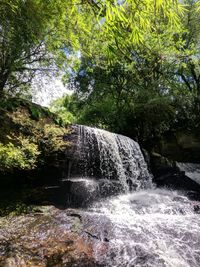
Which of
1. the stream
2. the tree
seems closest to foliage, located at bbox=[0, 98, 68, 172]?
the stream

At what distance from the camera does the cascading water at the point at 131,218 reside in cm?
361

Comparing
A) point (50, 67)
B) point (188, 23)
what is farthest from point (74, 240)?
point (188, 23)

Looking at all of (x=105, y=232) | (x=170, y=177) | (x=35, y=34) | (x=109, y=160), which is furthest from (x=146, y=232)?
(x=35, y=34)

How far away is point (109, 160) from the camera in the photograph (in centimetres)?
866

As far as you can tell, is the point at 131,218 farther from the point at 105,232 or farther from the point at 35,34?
the point at 35,34

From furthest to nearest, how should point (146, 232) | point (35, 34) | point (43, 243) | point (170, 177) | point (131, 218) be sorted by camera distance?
point (170, 177) < point (35, 34) < point (131, 218) < point (146, 232) < point (43, 243)

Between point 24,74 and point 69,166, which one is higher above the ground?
point 24,74

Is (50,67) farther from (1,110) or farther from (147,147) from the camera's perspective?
(147,147)

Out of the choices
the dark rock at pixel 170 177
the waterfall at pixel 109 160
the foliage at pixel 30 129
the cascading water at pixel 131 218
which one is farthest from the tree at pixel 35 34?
the dark rock at pixel 170 177

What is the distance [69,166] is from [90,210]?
215 centimetres

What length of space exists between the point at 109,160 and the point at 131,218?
11.4 feet

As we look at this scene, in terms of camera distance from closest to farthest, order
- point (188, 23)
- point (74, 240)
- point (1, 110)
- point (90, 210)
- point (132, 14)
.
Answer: point (132, 14)
point (74, 240)
point (90, 210)
point (1, 110)
point (188, 23)

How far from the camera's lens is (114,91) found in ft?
55.7

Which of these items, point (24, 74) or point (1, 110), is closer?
point (1, 110)
